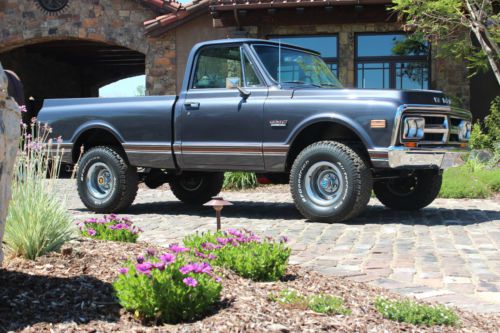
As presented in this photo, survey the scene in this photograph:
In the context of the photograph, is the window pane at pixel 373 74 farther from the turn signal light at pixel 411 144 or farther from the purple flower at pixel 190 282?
the purple flower at pixel 190 282

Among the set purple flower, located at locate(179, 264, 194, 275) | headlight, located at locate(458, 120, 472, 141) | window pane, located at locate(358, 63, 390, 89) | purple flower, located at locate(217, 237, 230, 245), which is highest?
window pane, located at locate(358, 63, 390, 89)

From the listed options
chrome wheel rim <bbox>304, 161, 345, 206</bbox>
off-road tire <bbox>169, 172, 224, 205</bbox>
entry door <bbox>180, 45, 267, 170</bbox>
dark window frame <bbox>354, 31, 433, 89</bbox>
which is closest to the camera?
chrome wheel rim <bbox>304, 161, 345, 206</bbox>

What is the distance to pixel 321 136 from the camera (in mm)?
8117

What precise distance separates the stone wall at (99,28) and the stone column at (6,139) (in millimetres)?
13706

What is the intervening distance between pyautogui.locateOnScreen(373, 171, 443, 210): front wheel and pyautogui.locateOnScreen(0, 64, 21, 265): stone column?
237 inches

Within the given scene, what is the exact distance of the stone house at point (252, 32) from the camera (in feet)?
50.4

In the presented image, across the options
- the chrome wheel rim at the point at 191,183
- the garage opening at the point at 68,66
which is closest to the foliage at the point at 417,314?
the chrome wheel rim at the point at 191,183

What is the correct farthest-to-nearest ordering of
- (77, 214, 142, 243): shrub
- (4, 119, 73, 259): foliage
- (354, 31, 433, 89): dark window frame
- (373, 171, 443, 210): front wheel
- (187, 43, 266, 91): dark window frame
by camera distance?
(354, 31, 433, 89): dark window frame < (373, 171, 443, 210): front wheel < (187, 43, 266, 91): dark window frame < (77, 214, 142, 243): shrub < (4, 119, 73, 259): foliage

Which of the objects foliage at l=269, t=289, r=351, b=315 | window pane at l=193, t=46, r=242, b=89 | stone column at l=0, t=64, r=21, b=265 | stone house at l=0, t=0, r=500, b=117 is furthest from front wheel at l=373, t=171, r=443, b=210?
stone house at l=0, t=0, r=500, b=117

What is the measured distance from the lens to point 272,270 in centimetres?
437

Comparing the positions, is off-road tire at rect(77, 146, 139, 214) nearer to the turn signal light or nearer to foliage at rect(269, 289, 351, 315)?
the turn signal light

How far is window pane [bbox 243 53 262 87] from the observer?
26.8 feet

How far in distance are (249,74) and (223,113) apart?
1.89ft

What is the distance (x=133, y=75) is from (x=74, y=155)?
63.6 feet
